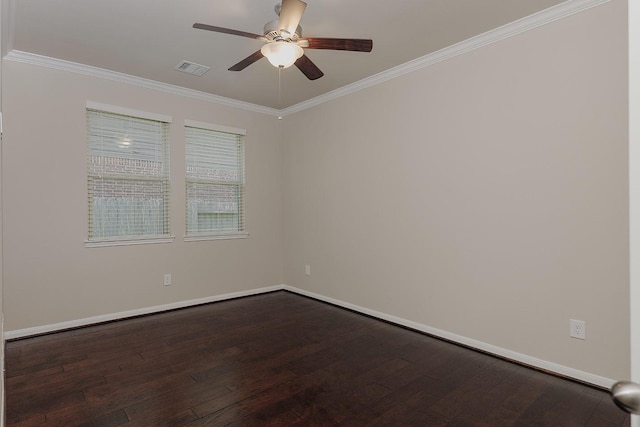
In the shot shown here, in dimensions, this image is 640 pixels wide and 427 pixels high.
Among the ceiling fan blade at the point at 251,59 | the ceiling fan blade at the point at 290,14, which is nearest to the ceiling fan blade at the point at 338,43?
the ceiling fan blade at the point at 290,14

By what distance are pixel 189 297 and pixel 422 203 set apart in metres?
2.96

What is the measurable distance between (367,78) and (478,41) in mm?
1220

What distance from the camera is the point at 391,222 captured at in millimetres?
3703

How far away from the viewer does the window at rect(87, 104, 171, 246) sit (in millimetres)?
3654

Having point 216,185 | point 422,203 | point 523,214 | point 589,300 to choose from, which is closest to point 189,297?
point 216,185

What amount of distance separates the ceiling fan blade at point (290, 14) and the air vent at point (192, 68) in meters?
1.68

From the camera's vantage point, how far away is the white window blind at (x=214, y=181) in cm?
435

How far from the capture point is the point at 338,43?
2279 mm

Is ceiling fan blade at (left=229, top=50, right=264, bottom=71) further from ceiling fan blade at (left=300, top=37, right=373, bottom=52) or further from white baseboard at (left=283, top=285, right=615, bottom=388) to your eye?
white baseboard at (left=283, top=285, right=615, bottom=388)

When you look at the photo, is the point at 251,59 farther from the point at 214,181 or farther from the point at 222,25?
the point at 214,181

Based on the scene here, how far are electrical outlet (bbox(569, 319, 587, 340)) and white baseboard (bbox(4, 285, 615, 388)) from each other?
0.80 feet

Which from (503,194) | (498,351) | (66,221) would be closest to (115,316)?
(66,221)

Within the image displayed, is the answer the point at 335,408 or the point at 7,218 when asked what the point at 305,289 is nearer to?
the point at 335,408

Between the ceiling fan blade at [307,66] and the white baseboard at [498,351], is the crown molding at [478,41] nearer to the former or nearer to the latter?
the ceiling fan blade at [307,66]
